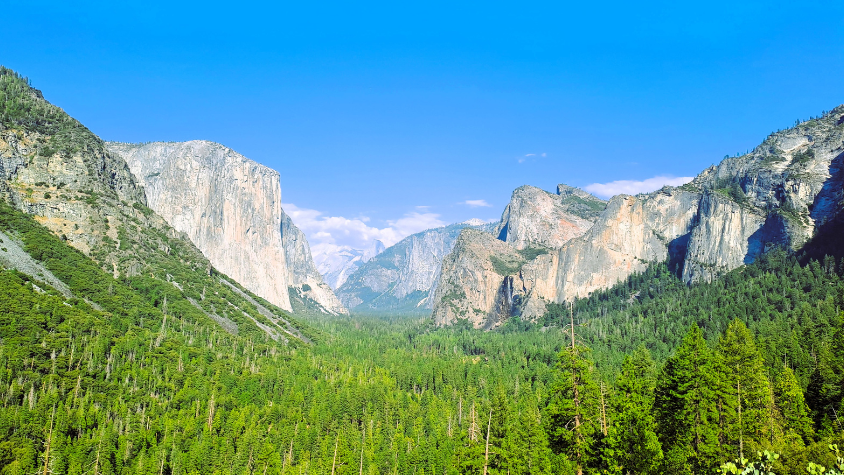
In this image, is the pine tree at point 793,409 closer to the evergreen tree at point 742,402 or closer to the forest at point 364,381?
the forest at point 364,381

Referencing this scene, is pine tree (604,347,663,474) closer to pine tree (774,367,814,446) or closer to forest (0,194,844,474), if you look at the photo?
forest (0,194,844,474)

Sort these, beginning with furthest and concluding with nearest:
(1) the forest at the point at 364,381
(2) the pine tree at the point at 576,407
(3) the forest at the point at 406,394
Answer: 1. (1) the forest at the point at 364,381
2. (3) the forest at the point at 406,394
3. (2) the pine tree at the point at 576,407

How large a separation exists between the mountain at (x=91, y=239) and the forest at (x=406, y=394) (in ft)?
4.98

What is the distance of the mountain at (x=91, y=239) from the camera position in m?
118

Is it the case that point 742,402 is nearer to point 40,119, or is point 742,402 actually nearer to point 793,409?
point 793,409

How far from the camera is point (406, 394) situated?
359 ft

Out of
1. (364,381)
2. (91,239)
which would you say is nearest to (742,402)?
(364,381)

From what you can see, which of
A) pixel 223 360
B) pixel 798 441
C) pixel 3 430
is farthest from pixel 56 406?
pixel 798 441

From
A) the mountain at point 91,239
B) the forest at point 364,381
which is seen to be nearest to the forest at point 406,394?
the forest at point 364,381

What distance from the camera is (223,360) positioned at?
369 ft

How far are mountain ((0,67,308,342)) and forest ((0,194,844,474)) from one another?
1517 millimetres

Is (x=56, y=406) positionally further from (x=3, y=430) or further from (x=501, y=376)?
(x=501, y=376)

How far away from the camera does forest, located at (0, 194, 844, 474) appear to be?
40.1 meters

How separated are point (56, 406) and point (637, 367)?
78.2m
